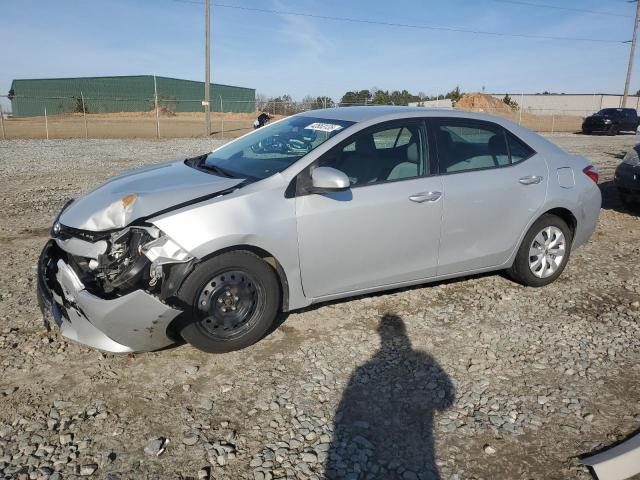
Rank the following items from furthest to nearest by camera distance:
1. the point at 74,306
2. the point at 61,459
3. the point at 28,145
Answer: the point at 28,145 → the point at 74,306 → the point at 61,459

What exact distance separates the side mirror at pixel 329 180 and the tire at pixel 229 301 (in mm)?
667

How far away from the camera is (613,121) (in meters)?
29.5

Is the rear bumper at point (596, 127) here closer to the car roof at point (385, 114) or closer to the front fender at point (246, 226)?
the car roof at point (385, 114)

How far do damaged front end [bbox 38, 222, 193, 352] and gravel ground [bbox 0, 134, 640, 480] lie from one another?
10.9 inches

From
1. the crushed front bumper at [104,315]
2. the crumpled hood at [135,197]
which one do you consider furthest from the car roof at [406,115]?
the crushed front bumper at [104,315]

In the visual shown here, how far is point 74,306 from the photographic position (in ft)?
10.9

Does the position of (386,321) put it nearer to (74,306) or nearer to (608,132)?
(74,306)

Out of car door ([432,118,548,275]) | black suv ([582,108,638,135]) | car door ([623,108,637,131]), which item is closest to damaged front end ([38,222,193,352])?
car door ([432,118,548,275])

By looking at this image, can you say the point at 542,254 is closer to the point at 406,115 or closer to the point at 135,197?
the point at 406,115

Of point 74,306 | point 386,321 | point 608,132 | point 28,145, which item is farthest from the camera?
point 608,132

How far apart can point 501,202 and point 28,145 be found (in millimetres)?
18806

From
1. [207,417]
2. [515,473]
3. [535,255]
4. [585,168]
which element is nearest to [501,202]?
[535,255]

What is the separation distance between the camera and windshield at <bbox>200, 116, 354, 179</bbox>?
3965 mm

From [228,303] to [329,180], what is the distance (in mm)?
1086
